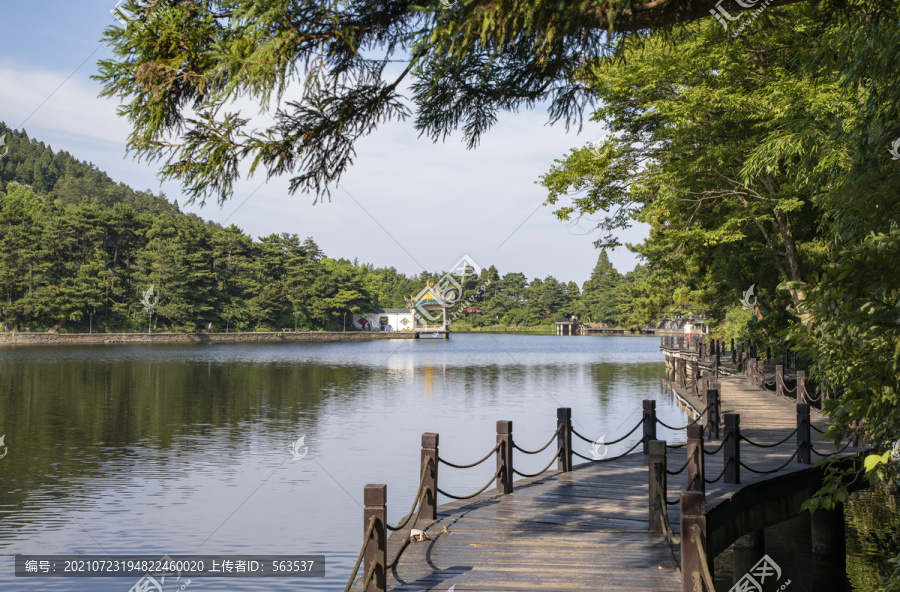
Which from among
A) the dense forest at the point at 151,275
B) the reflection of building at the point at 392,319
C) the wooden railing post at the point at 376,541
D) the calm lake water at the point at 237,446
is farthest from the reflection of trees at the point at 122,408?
the reflection of building at the point at 392,319

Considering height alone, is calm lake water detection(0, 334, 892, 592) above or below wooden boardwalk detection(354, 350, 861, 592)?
below

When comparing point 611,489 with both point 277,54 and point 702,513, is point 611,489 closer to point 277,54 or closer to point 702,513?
point 702,513

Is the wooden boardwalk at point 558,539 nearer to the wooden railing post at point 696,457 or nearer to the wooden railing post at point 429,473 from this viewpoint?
the wooden railing post at point 429,473

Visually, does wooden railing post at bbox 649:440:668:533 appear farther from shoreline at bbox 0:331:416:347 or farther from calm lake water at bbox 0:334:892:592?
shoreline at bbox 0:331:416:347

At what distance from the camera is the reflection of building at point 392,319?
12369 cm

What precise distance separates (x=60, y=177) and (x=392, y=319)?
84252mm

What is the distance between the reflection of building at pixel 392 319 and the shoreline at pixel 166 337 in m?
8.79

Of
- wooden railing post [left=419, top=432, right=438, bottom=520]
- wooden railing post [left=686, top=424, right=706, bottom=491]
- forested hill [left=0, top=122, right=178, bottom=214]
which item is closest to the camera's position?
wooden railing post [left=419, top=432, right=438, bottom=520]

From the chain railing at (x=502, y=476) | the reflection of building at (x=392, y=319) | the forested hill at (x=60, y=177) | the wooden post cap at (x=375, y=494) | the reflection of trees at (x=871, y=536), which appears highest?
the forested hill at (x=60, y=177)

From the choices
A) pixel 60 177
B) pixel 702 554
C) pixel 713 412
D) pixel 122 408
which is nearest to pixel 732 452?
pixel 713 412

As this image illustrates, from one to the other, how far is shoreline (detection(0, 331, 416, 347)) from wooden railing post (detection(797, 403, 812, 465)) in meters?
76.0

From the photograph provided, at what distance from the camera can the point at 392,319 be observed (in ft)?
412

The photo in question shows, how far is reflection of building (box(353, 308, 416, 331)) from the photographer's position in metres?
124

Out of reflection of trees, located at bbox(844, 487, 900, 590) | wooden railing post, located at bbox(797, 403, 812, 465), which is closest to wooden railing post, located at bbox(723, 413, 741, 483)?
wooden railing post, located at bbox(797, 403, 812, 465)
